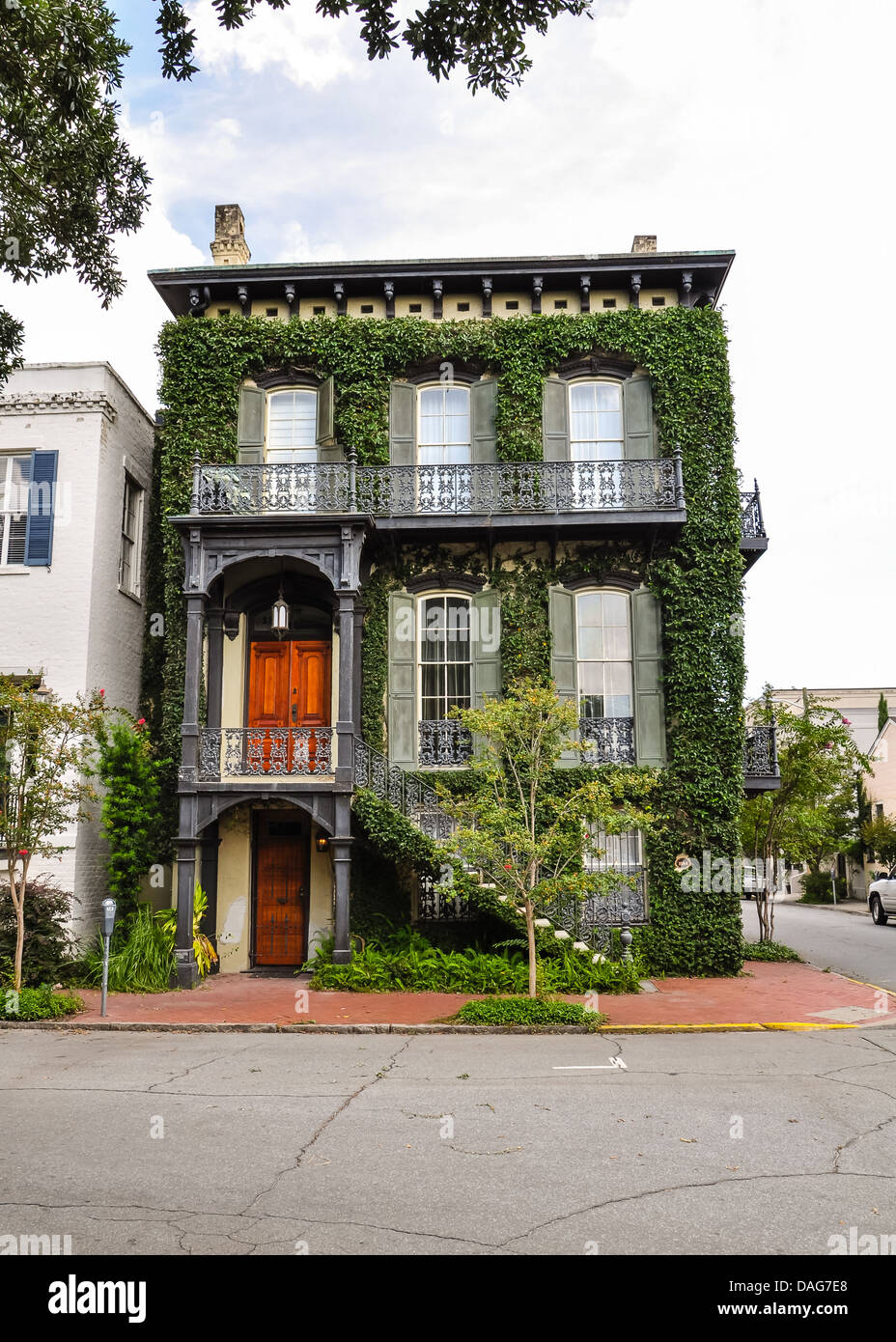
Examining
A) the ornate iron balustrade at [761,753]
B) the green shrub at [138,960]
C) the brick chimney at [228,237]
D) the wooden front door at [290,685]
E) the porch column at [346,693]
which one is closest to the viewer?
the green shrub at [138,960]

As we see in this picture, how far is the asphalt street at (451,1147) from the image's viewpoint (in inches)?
196

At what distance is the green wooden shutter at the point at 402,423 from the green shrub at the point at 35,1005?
9626 millimetres

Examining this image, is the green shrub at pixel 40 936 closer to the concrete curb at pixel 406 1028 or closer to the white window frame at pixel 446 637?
the concrete curb at pixel 406 1028

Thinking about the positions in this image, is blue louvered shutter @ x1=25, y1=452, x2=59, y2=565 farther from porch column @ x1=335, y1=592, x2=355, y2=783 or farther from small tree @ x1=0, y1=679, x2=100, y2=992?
porch column @ x1=335, y1=592, x2=355, y2=783

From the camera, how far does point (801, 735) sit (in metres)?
Result: 18.4

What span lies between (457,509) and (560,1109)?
34.5 ft

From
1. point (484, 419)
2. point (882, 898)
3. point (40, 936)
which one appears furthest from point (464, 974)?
point (882, 898)

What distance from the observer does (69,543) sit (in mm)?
15898

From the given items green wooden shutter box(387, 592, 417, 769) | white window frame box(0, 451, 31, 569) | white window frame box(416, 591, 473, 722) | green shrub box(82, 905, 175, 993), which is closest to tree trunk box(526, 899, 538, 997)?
green wooden shutter box(387, 592, 417, 769)

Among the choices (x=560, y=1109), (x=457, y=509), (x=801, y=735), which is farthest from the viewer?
(x=801, y=735)

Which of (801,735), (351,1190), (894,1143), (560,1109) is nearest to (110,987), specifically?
(560,1109)

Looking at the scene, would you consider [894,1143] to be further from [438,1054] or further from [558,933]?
[558,933]

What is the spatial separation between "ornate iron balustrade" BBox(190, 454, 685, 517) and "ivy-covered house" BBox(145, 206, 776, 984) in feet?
0.16

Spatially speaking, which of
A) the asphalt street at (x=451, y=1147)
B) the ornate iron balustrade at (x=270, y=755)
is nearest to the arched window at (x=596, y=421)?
the ornate iron balustrade at (x=270, y=755)
